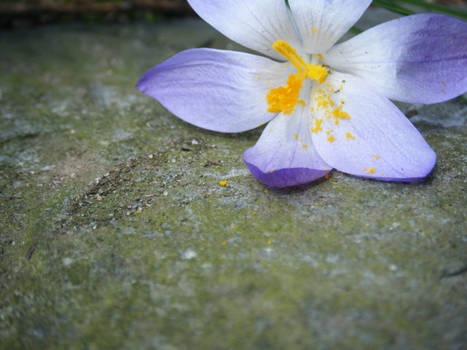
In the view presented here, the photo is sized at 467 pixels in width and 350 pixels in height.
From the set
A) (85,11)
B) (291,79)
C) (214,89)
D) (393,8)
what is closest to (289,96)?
(291,79)

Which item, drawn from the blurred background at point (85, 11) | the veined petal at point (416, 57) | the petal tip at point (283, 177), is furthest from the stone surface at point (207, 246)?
the blurred background at point (85, 11)

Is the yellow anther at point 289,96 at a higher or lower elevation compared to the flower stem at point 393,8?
lower

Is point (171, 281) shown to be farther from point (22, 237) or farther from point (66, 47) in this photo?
point (66, 47)

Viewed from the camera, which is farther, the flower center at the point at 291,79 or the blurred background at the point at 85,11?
the blurred background at the point at 85,11

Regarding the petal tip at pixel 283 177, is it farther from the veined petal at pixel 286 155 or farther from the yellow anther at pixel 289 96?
the yellow anther at pixel 289 96

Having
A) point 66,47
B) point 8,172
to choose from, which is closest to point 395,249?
point 8,172

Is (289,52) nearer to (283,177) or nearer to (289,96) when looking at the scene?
(289,96)

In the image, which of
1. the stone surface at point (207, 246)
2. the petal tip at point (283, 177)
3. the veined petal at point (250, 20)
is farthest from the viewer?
the veined petal at point (250, 20)
